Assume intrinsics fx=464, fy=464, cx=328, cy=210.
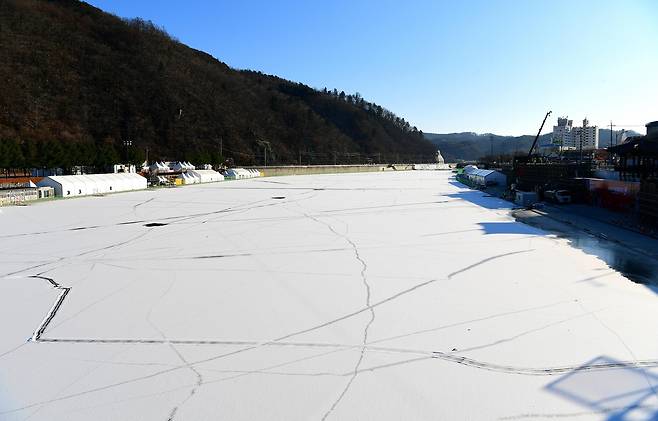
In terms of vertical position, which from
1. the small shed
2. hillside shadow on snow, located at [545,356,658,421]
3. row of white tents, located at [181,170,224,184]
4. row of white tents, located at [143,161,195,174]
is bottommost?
hillside shadow on snow, located at [545,356,658,421]

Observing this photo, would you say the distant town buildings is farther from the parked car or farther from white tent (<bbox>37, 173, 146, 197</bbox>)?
white tent (<bbox>37, 173, 146, 197</bbox>)

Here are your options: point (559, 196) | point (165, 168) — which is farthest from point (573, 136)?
point (559, 196)

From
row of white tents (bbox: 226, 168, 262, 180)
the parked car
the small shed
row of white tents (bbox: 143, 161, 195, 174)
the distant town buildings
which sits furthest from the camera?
the distant town buildings

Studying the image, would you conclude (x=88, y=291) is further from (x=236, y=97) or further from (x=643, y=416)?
(x=236, y=97)

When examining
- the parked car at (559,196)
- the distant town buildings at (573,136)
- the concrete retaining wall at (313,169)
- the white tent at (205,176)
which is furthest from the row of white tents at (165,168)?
the distant town buildings at (573,136)

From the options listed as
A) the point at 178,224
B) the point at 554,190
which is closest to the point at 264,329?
the point at 178,224

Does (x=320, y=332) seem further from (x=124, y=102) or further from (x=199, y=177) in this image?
(x=124, y=102)

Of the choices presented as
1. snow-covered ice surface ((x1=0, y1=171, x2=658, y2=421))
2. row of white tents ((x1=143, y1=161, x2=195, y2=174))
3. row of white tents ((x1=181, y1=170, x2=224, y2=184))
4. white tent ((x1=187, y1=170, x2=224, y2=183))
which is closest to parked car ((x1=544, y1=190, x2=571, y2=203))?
snow-covered ice surface ((x1=0, y1=171, x2=658, y2=421))

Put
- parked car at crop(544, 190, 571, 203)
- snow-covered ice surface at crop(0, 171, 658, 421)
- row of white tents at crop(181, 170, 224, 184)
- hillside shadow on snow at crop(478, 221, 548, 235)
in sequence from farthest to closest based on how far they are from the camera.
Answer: row of white tents at crop(181, 170, 224, 184) < parked car at crop(544, 190, 571, 203) < hillside shadow on snow at crop(478, 221, 548, 235) < snow-covered ice surface at crop(0, 171, 658, 421)
